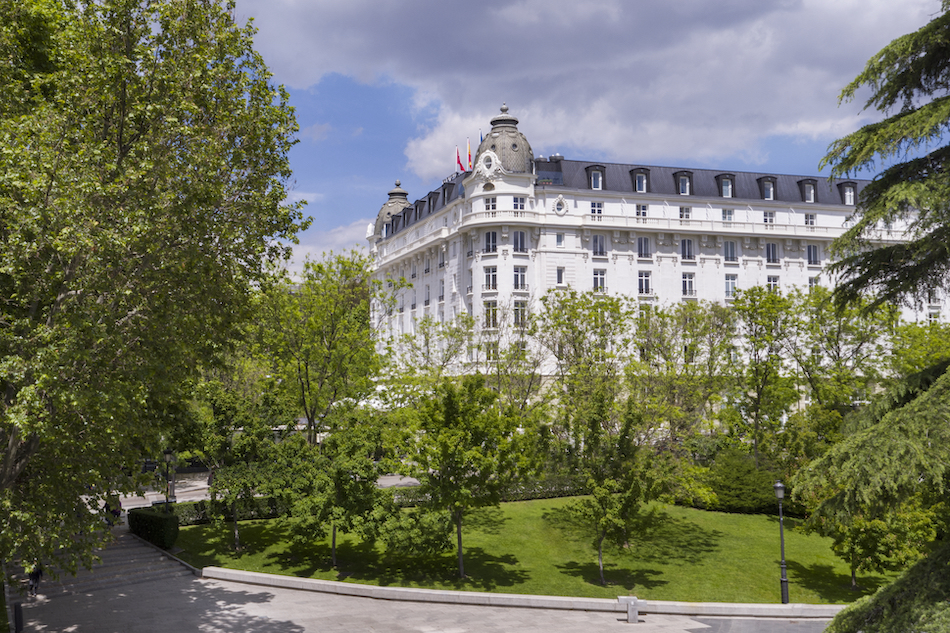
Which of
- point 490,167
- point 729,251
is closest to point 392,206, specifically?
point 490,167

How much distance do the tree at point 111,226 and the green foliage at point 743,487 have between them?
25.8m

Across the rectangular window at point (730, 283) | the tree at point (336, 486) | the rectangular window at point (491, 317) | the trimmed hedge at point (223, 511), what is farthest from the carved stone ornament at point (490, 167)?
the tree at point (336, 486)

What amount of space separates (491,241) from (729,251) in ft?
67.2

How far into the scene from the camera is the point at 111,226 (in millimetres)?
12617

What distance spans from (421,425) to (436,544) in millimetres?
A: 4093

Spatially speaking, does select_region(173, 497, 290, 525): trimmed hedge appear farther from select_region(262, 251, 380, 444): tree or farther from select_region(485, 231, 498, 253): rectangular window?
select_region(485, 231, 498, 253): rectangular window

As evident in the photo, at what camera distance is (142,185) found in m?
12.9

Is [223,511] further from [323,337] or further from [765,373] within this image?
[765,373]

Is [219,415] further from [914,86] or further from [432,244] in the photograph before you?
[432,244]

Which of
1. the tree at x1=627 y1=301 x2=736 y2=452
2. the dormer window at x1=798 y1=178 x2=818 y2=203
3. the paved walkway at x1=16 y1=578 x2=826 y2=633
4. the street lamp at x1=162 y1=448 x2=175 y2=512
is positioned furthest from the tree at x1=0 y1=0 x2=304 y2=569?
the dormer window at x1=798 y1=178 x2=818 y2=203

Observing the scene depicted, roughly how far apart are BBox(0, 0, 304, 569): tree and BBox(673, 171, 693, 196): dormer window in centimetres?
4825

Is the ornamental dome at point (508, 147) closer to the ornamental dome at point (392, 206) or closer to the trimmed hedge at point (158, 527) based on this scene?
the ornamental dome at point (392, 206)

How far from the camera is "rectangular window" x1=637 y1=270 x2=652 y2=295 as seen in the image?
5722 cm

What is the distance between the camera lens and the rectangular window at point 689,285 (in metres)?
57.8
